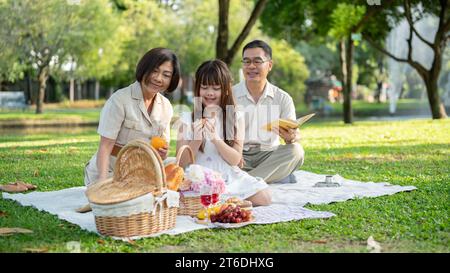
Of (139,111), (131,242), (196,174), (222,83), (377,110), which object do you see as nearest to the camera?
(131,242)

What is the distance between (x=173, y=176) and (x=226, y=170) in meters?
0.84

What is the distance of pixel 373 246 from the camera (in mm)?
4133

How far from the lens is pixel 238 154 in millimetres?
5633

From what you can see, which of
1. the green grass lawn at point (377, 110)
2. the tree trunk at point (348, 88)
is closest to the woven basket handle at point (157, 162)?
the tree trunk at point (348, 88)

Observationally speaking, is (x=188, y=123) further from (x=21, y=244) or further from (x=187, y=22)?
(x=187, y=22)

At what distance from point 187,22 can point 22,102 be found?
9123mm

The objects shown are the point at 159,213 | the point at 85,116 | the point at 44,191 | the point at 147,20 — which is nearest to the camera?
the point at 159,213

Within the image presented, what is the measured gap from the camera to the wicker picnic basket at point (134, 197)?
4.41 metres

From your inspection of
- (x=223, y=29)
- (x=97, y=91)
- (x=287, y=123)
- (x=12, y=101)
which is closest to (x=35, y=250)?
(x=287, y=123)

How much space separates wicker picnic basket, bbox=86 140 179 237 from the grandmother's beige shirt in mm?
794

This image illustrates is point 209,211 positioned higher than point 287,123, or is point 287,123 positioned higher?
point 287,123

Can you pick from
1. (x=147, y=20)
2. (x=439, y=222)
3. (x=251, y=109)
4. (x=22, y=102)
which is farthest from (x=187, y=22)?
(x=439, y=222)

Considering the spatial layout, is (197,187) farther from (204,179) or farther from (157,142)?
(157,142)

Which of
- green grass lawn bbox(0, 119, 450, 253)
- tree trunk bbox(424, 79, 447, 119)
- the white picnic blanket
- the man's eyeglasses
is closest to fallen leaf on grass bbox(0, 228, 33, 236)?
green grass lawn bbox(0, 119, 450, 253)
